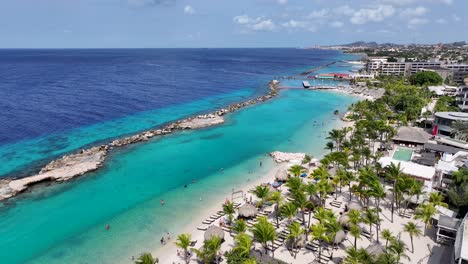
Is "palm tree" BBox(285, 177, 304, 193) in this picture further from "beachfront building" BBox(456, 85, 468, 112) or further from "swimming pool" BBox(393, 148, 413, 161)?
"beachfront building" BBox(456, 85, 468, 112)

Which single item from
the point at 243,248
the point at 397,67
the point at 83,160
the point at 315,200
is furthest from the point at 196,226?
→ the point at 397,67

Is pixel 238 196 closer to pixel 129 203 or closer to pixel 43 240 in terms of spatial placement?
pixel 129 203

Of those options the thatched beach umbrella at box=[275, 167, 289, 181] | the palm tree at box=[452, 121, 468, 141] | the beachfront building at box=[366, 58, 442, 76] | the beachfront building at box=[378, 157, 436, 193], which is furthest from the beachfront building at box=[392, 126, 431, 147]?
the beachfront building at box=[366, 58, 442, 76]

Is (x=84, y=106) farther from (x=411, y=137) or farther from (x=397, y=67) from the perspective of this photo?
(x=397, y=67)

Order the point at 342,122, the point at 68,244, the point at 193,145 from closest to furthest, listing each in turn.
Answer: the point at 68,244 → the point at 193,145 → the point at 342,122

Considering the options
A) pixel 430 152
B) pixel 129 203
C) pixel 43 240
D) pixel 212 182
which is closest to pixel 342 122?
pixel 430 152

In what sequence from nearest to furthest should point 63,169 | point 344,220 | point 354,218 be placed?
point 354,218
point 344,220
point 63,169

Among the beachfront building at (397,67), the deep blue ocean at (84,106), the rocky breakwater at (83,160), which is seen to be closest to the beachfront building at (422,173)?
the rocky breakwater at (83,160)
